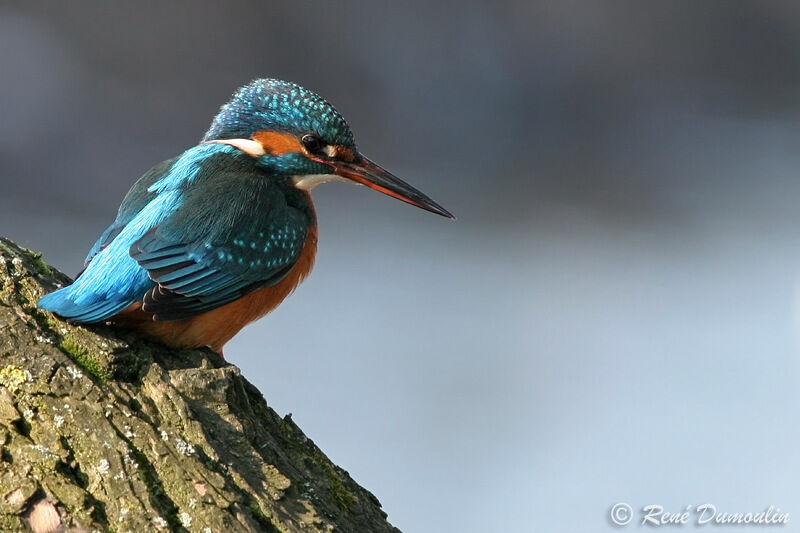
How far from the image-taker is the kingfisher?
2621 mm

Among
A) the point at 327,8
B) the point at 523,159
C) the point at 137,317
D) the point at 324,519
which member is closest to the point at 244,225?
the point at 137,317

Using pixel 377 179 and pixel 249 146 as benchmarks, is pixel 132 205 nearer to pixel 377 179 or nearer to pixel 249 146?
pixel 249 146

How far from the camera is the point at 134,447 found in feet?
6.61

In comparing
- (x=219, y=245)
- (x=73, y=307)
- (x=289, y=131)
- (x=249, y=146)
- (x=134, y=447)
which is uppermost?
(x=289, y=131)

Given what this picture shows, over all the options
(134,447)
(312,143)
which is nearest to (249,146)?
(312,143)

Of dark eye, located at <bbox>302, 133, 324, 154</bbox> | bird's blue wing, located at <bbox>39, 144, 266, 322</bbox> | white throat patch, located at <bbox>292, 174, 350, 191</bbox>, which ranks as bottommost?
bird's blue wing, located at <bbox>39, 144, 266, 322</bbox>

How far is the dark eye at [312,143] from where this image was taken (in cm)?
332

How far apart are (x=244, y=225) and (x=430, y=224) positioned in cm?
392

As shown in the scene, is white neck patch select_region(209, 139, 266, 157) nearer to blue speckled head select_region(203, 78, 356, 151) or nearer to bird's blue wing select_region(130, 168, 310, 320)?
blue speckled head select_region(203, 78, 356, 151)

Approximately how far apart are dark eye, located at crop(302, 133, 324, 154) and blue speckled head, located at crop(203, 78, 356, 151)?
14mm

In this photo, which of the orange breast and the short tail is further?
the orange breast

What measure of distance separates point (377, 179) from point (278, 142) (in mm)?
345

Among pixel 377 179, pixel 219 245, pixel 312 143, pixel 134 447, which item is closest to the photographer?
pixel 134 447

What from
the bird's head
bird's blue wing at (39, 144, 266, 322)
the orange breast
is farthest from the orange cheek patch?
the orange breast
